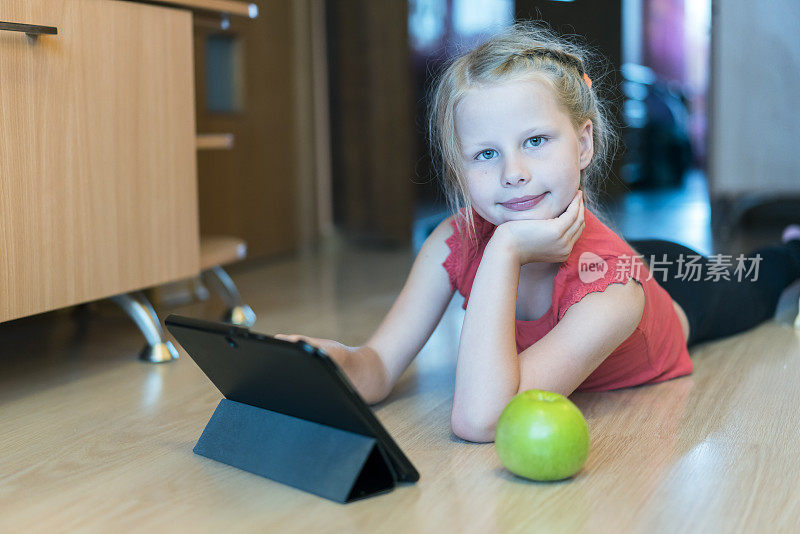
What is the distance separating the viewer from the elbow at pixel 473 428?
41.4 inches

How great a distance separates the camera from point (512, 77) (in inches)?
43.4

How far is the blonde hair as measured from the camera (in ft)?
3.66

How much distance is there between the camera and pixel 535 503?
0.90 m

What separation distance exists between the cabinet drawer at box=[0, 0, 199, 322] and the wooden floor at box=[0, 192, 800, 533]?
19 cm

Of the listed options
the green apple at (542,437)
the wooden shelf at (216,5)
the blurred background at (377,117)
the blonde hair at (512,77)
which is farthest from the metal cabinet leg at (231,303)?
the green apple at (542,437)

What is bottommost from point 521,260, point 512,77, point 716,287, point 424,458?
point 424,458

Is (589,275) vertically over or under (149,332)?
over

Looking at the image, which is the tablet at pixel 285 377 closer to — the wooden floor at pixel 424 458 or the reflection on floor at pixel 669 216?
the wooden floor at pixel 424 458

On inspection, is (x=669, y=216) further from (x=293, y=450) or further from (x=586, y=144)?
(x=293, y=450)

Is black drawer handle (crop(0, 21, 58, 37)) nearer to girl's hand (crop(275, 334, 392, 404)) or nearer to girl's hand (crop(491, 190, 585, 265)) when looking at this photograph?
girl's hand (crop(275, 334, 392, 404))

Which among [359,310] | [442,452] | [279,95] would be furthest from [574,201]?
[279,95]

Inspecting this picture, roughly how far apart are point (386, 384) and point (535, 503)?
41cm

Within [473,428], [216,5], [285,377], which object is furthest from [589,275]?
[216,5]

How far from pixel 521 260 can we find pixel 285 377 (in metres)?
0.35
